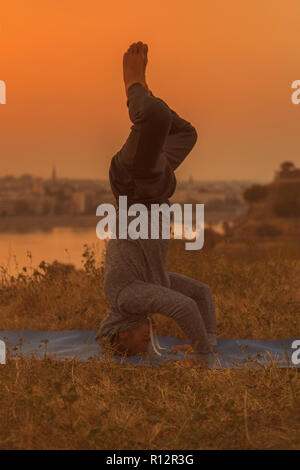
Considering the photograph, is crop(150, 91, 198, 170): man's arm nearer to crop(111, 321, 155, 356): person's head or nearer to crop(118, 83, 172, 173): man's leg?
crop(118, 83, 172, 173): man's leg

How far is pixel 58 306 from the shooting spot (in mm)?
7363

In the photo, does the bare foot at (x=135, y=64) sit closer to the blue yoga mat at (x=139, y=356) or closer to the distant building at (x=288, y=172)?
the blue yoga mat at (x=139, y=356)

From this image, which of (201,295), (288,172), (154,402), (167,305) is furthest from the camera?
(288,172)

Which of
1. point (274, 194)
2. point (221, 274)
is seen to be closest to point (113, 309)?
point (221, 274)

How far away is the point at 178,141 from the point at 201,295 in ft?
4.76

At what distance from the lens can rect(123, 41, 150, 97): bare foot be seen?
17.1 ft

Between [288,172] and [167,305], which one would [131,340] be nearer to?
[167,305]

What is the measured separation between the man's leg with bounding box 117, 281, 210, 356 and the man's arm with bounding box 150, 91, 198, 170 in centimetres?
118

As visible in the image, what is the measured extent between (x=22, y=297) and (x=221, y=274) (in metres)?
A: 2.59

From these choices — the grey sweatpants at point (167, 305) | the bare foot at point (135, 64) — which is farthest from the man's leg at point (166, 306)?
the bare foot at point (135, 64)

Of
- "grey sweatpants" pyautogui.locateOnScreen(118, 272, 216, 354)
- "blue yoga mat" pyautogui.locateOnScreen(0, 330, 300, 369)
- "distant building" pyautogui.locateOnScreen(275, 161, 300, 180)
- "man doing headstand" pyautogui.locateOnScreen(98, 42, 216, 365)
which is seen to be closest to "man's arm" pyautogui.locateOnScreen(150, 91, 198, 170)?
"man doing headstand" pyautogui.locateOnScreen(98, 42, 216, 365)

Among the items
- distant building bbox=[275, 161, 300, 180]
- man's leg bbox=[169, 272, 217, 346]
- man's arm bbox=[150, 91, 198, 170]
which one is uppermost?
distant building bbox=[275, 161, 300, 180]

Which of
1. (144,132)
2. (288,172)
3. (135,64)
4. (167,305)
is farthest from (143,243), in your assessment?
(288,172)

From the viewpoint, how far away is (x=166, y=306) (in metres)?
5.04
